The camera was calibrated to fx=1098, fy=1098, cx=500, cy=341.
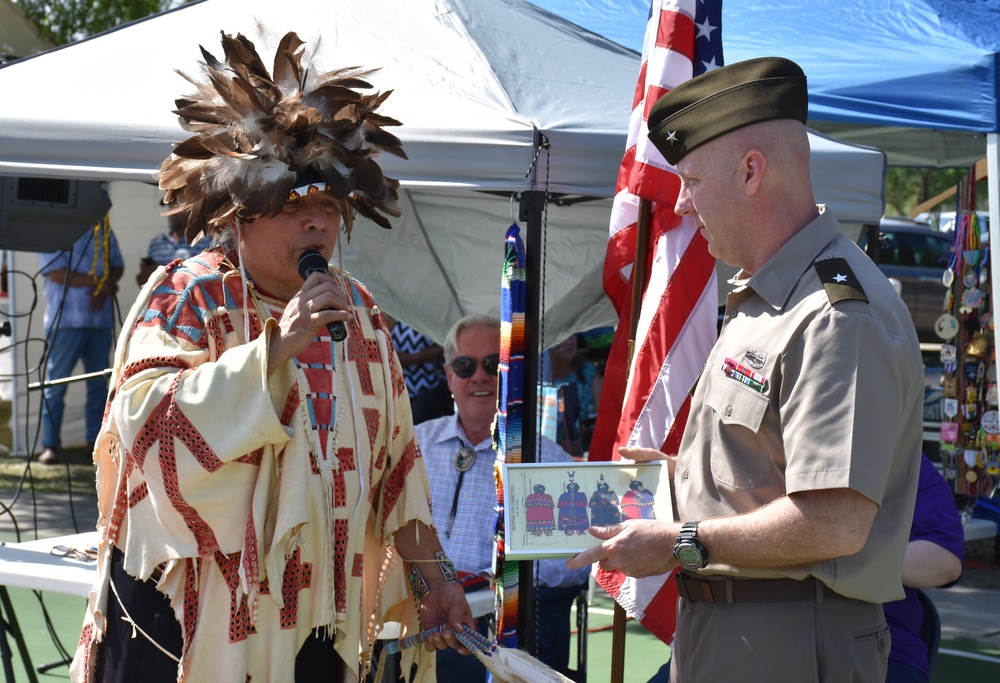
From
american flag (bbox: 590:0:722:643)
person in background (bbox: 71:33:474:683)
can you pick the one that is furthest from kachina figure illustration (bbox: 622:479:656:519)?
american flag (bbox: 590:0:722:643)

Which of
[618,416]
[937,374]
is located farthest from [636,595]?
[937,374]

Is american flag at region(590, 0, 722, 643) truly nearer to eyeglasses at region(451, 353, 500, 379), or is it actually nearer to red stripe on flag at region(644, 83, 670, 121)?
red stripe on flag at region(644, 83, 670, 121)

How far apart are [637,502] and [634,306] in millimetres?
1229

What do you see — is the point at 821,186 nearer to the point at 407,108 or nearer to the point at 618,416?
the point at 618,416

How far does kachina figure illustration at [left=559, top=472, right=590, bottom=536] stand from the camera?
233cm

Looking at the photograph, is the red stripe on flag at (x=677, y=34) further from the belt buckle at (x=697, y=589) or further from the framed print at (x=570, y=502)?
the belt buckle at (x=697, y=589)

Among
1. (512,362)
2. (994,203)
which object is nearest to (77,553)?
(512,362)

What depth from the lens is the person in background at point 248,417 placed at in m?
2.14

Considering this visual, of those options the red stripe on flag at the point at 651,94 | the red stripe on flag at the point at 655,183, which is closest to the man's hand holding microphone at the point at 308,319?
the red stripe on flag at the point at 655,183

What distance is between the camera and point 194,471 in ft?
7.00

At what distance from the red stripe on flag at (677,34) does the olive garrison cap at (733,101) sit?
1171 mm

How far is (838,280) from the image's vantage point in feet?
6.22

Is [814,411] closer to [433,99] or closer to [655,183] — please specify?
[655,183]

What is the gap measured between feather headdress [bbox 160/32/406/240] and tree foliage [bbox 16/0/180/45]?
41.0ft
